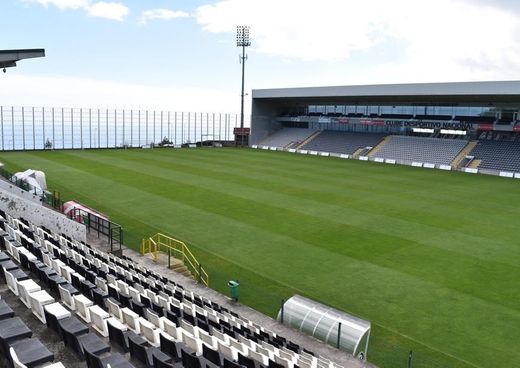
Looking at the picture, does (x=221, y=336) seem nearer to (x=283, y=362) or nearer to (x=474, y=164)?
(x=283, y=362)

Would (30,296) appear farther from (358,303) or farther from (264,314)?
(358,303)

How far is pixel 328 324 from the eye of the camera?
12.5m

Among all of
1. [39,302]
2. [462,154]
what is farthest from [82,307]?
[462,154]

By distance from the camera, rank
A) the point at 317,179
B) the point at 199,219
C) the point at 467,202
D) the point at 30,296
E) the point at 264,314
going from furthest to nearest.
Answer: the point at 317,179 → the point at 467,202 → the point at 199,219 → the point at 264,314 → the point at 30,296

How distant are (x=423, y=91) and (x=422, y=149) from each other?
32.0ft

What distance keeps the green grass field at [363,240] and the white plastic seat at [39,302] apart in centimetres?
741

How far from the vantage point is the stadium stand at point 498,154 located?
51688 mm

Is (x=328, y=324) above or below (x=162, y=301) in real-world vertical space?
below

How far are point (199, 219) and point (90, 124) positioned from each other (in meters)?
66.0

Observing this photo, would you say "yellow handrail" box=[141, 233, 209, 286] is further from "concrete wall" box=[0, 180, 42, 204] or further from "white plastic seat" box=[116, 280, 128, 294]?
"concrete wall" box=[0, 180, 42, 204]

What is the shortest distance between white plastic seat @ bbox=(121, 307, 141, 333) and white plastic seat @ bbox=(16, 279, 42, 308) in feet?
6.26

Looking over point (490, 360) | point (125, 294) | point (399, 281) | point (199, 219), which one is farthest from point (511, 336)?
point (199, 219)

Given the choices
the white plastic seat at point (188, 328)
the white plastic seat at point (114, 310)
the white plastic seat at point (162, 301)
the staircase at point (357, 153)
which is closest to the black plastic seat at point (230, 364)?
the white plastic seat at point (188, 328)

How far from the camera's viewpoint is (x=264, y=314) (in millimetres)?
14406
